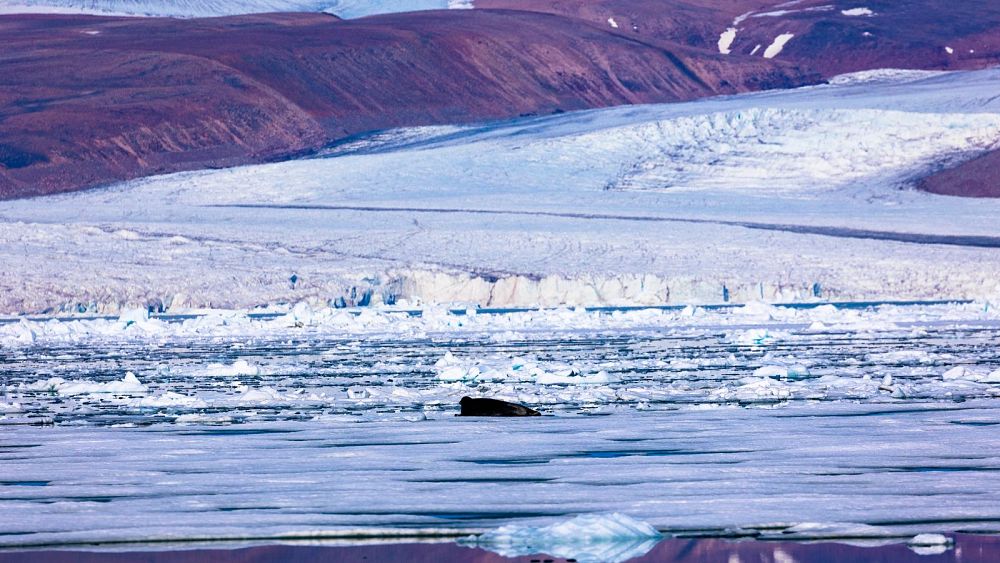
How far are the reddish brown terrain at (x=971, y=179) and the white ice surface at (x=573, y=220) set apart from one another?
274mm

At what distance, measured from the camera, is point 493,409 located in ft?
23.6

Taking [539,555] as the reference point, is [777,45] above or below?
above

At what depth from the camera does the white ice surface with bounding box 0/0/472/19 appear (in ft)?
192

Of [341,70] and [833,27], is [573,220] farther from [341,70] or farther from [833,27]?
[833,27]

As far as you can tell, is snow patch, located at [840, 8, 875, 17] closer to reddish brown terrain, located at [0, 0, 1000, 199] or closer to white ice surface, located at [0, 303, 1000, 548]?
reddish brown terrain, located at [0, 0, 1000, 199]

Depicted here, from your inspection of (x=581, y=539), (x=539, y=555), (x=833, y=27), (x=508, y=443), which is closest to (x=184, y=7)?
(x=833, y=27)

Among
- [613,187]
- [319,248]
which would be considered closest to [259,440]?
[319,248]

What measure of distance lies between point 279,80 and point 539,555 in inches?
1512

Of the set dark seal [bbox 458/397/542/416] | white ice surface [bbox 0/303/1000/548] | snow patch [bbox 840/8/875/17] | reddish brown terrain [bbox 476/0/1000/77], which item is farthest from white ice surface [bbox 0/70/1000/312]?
snow patch [bbox 840/8/875/17]

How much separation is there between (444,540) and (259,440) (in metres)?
2.26

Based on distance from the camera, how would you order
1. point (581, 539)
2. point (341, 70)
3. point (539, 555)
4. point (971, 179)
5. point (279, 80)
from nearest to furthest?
point (539, 555) → point (581, 539) → point (971, 179) → point (279, 80) → point (341, 70)

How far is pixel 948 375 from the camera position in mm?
8578

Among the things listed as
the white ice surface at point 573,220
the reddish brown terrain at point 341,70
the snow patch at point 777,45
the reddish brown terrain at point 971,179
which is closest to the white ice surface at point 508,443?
the white ice surface at point 573,220

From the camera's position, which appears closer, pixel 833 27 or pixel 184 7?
pixel 833 27
